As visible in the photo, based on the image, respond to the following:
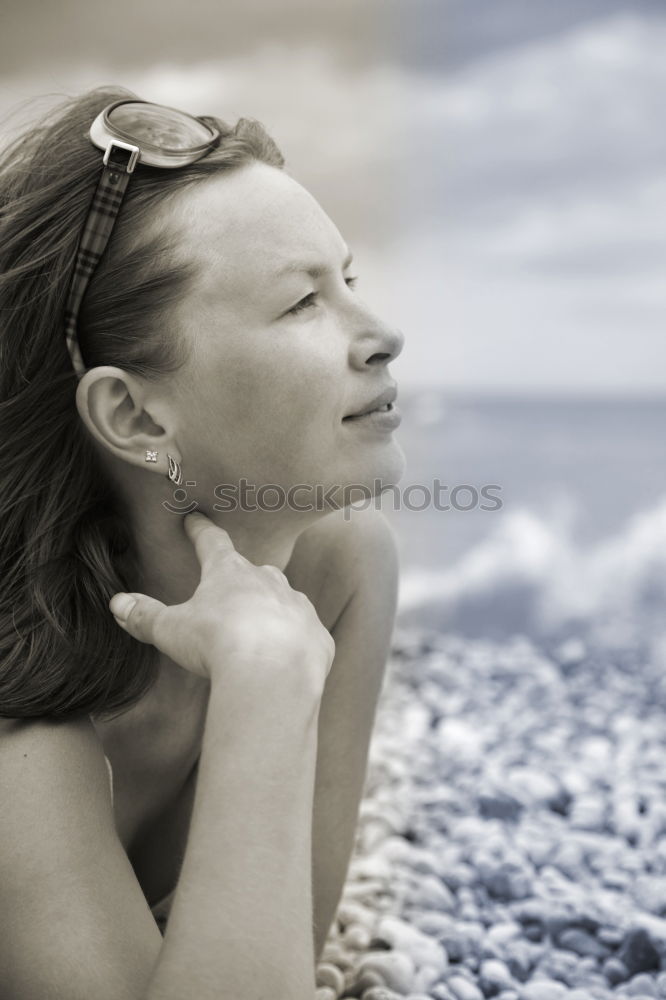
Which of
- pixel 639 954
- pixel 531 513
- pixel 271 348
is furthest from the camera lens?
pixel 531 513

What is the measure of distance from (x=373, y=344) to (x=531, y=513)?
19.5ft

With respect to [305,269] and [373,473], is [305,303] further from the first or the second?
[373,473]

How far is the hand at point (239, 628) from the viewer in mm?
952

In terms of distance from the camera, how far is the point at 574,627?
510cm

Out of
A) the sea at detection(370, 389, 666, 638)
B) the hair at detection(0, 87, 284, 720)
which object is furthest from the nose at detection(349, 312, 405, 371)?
the sea at detection(370, 389, 666, 638)

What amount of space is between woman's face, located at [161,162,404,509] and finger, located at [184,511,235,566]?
0.06 m

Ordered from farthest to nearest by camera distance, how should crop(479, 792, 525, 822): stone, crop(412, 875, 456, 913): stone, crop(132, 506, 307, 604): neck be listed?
1. crop(479, 792, 525, 822): stone
2. crop(412, 875, 456, 913): stone
3. crop(132, 506, 307, 604): neck

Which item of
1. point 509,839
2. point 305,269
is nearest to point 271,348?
point 305,269

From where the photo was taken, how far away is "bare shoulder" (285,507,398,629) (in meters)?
1.57

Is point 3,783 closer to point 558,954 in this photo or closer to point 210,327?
point 210,327

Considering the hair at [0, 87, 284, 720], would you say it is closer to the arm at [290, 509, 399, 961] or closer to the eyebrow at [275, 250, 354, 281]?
the eyebrow at [275, 250, 354, 281]

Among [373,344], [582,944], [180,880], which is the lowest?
[582,944]

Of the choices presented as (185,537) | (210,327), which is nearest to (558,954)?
(185,537)

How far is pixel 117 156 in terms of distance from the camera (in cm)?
119
